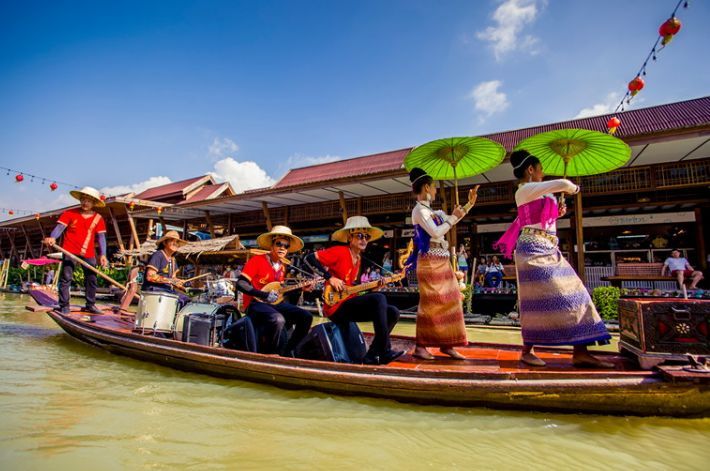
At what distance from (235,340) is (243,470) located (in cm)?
215

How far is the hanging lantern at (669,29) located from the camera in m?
4.77

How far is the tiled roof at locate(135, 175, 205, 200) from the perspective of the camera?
68.5ft

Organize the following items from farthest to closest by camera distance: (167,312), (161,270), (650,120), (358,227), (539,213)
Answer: (650,120)
(161,270)
(167,312)
(358,227)
(539,213)

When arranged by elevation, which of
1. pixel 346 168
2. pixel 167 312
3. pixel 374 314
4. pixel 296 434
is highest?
pixel 346 168

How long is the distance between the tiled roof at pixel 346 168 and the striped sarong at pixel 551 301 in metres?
11.4

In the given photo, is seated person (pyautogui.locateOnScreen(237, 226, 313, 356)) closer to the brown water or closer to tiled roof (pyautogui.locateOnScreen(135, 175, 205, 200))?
the brown water

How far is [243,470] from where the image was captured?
2.04 meters

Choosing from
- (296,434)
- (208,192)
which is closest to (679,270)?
(296,434)

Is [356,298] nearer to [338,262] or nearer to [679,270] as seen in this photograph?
[338,262]

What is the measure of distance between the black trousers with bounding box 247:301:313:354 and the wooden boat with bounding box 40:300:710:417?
0.33 meters

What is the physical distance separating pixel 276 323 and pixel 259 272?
22.3 inches

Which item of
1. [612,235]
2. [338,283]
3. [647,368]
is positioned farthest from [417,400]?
[612,235]

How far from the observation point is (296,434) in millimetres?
2535

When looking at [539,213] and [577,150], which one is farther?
[577,150]
